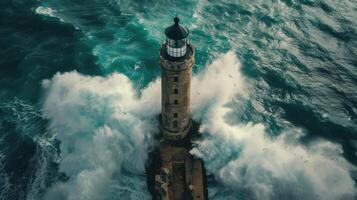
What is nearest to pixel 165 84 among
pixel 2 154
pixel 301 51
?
pixel 2 154

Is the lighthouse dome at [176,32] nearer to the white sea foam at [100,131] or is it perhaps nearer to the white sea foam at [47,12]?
the white sea foam at [100,131]

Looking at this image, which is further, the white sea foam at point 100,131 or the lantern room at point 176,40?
the white sea foam at point 100,131

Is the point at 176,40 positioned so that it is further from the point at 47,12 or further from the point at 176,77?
the point at 47,12

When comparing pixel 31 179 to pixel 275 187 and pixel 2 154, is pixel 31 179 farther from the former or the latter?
pixel 275 187

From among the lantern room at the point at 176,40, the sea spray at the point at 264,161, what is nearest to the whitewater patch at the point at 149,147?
the sea spray at the point at 264,161

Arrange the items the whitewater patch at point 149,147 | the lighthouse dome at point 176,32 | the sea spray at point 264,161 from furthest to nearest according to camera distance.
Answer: the whitewater patch at point 149,147 < the sea spray at point 264,161 < the lighthouse dome at point 176,32

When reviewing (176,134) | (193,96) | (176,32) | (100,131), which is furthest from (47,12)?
(176,32)

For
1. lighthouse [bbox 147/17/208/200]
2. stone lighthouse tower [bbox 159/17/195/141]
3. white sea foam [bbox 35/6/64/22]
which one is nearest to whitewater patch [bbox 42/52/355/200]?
lighthouse [bbox 147/17/208/200]
